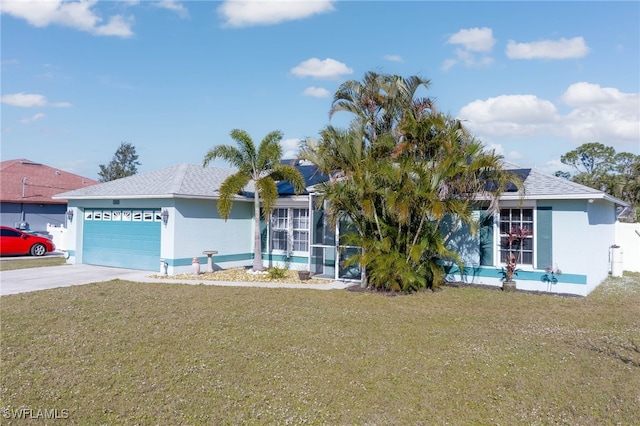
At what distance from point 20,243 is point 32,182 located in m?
9.71

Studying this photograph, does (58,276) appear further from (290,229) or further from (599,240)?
(599,240)

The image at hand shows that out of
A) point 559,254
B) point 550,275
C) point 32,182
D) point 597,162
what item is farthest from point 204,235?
point 597,162

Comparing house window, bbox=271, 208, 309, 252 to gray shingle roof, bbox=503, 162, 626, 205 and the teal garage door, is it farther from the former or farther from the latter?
gray shingle roof, bbox=503, 162, 626, 205

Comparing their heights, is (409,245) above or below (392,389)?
above

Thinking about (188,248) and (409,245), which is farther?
(188,248)

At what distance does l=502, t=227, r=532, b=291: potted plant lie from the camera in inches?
475

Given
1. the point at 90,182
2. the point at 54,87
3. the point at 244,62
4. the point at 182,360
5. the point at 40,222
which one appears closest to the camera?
the point at 182,360

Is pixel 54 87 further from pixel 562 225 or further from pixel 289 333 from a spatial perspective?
pixel 562 225

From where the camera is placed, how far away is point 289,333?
774 cm

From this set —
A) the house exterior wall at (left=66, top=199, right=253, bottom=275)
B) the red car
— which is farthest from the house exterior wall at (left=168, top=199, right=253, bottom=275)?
the red car

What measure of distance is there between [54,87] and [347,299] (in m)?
14.5

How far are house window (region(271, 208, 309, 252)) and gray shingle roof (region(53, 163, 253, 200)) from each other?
2.28m

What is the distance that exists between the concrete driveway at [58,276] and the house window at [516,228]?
1100 centimetres

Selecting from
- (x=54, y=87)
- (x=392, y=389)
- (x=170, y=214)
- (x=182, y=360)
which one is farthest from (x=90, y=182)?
(x=392, y=389)
